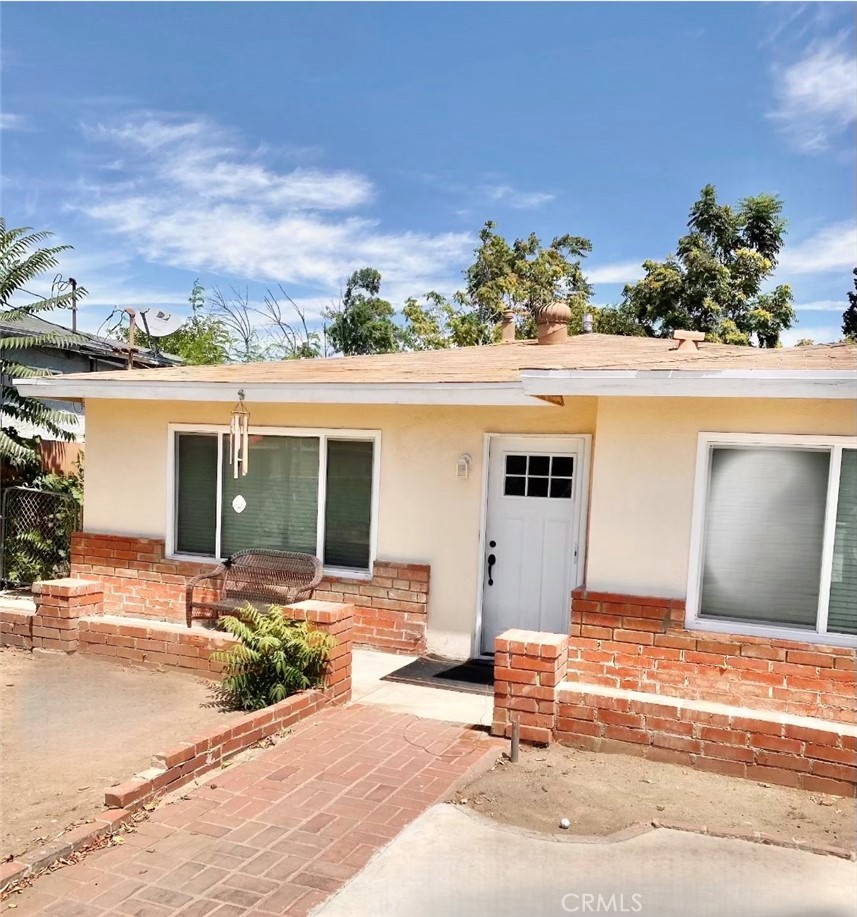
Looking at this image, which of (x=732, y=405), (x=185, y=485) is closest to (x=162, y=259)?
(x=185, y=485)

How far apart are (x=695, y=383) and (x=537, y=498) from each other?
2.75 metres

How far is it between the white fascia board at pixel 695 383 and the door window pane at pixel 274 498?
351cm

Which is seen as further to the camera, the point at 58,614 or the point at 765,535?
the point at 58,614

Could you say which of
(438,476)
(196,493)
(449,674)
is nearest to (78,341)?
(196,493)

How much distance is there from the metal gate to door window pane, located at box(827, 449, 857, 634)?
931 cm

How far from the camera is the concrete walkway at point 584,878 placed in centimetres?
356

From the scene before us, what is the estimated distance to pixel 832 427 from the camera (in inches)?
211

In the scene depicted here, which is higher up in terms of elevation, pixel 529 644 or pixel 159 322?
pixel 159 322

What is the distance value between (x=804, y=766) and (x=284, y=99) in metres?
14.9

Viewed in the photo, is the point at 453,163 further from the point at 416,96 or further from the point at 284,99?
the point at 416,96

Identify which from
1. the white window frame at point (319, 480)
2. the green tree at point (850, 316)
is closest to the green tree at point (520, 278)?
the green tree at point (850, 316)

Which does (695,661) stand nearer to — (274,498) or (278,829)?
(278,829)

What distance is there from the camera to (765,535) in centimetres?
559

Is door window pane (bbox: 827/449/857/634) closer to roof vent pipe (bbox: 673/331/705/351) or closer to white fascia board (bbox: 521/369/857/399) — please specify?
white fascia board (bbox: 521/369/857/399)
